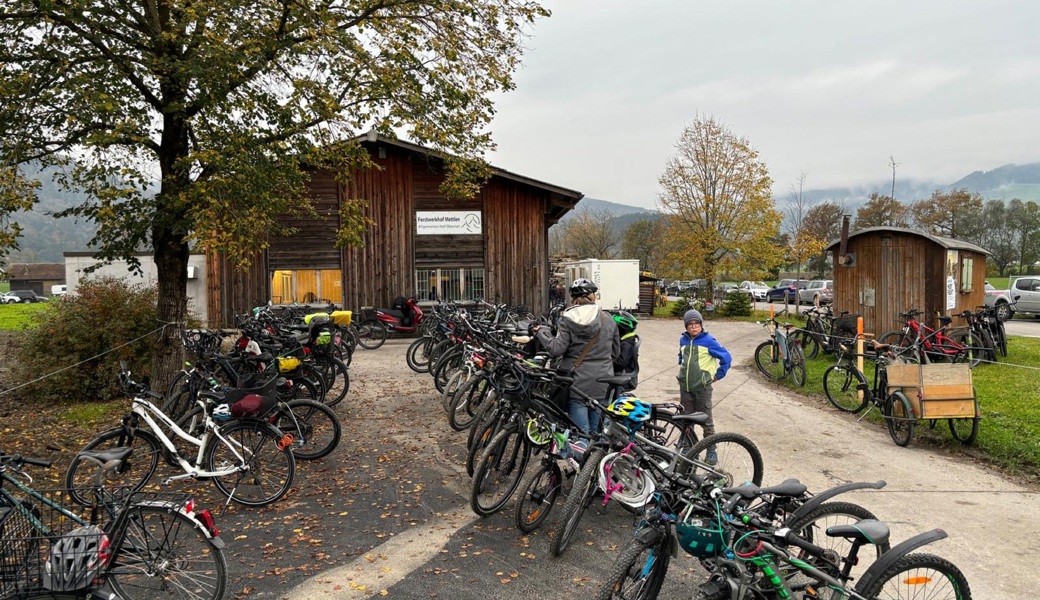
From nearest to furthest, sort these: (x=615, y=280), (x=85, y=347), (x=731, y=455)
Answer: (x=731, y=455) → (x=85, y=347) → (x=615, y=280)

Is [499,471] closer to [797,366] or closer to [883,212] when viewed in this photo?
[797,366]

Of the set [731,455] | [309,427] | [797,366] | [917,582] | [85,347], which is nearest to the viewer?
[917,582]

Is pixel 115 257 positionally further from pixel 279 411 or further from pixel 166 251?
pixel 279 411

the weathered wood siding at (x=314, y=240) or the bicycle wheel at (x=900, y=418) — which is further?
the weathered wood siding at (x=314, y=240)

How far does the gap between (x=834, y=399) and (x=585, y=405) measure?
5885 millimetres

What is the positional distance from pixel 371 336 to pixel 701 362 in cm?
1132

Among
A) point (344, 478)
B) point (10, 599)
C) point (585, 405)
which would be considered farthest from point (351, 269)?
point (10, 599)

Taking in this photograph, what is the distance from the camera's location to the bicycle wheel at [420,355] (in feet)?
36.6

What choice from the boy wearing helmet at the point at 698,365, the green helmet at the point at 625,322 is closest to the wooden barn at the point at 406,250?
the green helmet at the point at 625,322

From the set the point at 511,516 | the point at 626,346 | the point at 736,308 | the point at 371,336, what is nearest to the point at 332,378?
the point at 626,346

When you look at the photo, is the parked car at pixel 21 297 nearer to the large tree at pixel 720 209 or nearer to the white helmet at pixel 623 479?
the large tree at pixel 720 209

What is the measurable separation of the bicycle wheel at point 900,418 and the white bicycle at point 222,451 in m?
6.53

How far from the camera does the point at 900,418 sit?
23.7ft

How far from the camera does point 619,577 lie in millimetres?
3010
